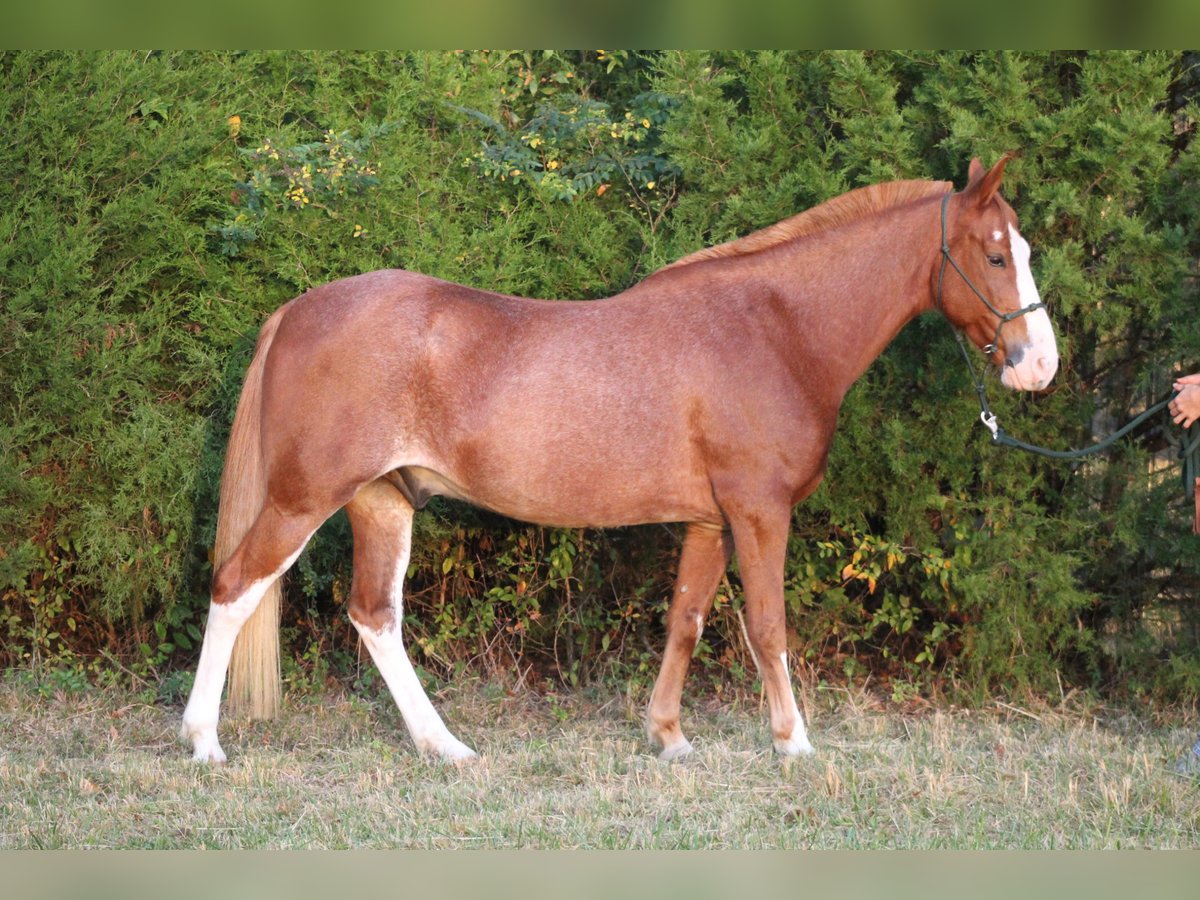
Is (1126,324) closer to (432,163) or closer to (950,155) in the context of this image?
(950,155)

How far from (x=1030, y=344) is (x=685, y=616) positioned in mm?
1838

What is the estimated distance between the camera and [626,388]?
4965 mm

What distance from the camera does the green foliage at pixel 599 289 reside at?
5711mm

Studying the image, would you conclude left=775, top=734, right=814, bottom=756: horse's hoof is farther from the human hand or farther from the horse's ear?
the horse's ear

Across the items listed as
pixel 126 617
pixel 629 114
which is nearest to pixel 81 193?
pixel 126 617

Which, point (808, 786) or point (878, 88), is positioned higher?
point (878, 88)

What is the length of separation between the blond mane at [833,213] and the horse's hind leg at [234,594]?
199 cm

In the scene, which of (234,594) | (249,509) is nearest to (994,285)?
(249,509)

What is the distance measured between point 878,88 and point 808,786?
321cm

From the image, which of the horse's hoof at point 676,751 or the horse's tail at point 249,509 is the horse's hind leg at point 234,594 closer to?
the horse's tail at point 249,509

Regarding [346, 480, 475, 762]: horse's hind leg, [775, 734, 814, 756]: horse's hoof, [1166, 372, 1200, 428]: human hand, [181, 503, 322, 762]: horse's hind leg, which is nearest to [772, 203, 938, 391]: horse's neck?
[1166, 372, 1200, 428]: human hand

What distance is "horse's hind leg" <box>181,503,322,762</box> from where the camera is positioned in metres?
5.03

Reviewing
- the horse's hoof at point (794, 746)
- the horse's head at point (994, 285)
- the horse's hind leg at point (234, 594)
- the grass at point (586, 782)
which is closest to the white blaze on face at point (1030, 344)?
the horse's head at point (994, 285)

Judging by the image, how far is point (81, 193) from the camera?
5.88 m
